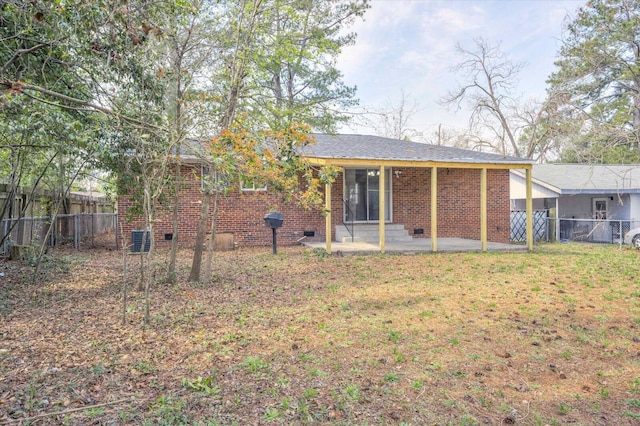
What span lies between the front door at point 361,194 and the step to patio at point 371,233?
331mm

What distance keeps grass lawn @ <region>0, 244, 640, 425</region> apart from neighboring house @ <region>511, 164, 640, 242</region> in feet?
33.2

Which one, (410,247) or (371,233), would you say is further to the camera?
(371,233)

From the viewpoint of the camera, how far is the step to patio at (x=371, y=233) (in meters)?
12.8

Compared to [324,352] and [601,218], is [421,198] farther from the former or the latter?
[324,352]

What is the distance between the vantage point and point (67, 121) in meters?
4.89

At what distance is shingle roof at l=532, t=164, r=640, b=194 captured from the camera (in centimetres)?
1537

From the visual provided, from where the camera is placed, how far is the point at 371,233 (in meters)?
13.0

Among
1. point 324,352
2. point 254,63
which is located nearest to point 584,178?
point 254,63

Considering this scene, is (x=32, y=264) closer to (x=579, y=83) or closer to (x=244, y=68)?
(x=244, y=68)

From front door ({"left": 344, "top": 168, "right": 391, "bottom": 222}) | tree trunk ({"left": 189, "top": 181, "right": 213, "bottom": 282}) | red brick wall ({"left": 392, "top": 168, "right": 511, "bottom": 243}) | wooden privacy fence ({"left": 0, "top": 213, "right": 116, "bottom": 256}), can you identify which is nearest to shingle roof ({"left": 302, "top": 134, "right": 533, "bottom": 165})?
front door ({"left": 344, "top": 168, "right": 391, "bottom": 222})

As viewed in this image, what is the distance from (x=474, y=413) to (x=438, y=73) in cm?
2324

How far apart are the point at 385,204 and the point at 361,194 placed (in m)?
0.94

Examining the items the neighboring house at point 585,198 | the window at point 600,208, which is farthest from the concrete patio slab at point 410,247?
the window at point 600,208

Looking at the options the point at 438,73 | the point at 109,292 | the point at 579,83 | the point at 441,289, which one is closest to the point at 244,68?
the point at 109,292
